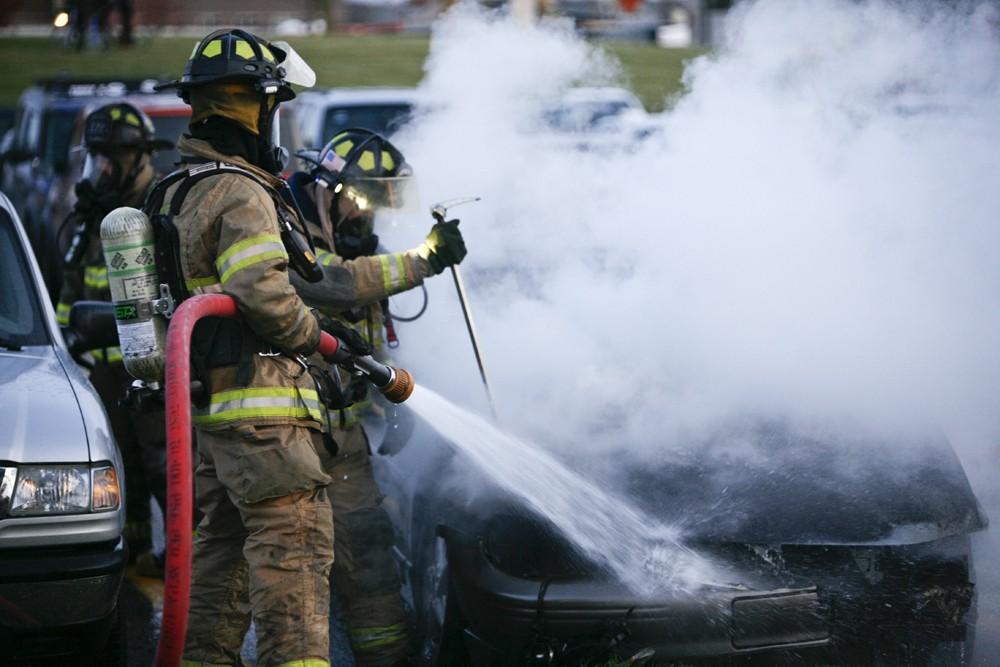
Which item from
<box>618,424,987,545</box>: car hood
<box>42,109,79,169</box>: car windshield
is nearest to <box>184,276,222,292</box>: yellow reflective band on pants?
<box>618,424,987,545</box>: car hood

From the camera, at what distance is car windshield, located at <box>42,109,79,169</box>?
10758 mm

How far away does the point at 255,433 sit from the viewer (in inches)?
137

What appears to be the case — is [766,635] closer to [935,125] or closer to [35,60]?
[935,125]

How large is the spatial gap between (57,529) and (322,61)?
2737 cm

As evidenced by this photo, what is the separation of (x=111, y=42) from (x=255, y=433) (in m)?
31.4

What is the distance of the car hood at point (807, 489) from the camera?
11.9ft

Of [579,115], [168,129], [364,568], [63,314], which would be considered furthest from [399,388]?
[168,129]

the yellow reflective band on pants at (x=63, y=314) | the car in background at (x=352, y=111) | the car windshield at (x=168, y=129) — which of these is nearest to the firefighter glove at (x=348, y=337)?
the yellow reflective band on pants at (x=63, y=314)

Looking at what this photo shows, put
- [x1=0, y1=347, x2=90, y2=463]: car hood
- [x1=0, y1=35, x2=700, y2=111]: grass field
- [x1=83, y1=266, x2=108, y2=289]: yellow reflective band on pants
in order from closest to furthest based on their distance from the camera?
[x1=0, y1=347, x2=90, y2=463]: car hood → [x1=83, y1=266, x2=108, y2=289]: yellow reflective band on pants → [x1=0, y1=35, x2=700, y2=111]: grass field

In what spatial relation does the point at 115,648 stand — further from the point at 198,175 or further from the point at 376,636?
the point at 198,175

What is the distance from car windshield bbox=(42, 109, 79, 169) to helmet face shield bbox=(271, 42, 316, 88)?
24.6ft

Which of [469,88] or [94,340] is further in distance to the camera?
[469,88]

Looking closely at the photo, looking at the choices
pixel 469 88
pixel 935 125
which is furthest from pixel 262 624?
pixel 935 125

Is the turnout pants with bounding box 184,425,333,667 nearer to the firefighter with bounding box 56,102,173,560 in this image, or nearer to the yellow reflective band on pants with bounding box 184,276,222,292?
the yellow reflective band on pants with bounding box 184,276,222,292
